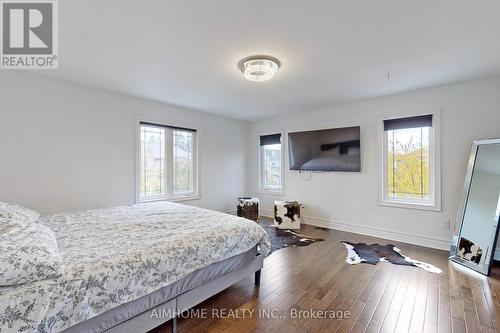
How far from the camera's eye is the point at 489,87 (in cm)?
300

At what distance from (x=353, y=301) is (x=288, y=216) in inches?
93.7

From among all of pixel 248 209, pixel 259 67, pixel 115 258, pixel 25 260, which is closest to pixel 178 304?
pixel 115 258

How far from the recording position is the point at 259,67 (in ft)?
7.98

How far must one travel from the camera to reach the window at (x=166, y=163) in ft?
12.9

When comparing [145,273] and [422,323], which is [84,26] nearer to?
[145,273]

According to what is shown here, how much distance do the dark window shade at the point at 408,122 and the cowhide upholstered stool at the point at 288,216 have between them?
2126 mm

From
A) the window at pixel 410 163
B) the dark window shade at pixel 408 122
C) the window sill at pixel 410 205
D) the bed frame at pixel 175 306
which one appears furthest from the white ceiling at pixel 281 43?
the bed frame at pixel 175 306

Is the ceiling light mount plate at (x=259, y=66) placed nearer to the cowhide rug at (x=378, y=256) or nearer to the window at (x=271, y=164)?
the cowhide rug at (x=378, y=256)

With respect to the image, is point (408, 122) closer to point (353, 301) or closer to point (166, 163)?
point (353, 301)

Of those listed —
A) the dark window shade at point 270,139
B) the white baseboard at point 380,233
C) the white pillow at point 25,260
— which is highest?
the dark window shade at point 270,139

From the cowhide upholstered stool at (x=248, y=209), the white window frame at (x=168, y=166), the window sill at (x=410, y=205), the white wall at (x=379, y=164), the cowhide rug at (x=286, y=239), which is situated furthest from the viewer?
the cowhide upholstered stool at (x=248, y=209)

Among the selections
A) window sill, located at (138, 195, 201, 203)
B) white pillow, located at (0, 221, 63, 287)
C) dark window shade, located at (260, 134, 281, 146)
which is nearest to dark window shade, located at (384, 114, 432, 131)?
dark window shade, located at (260, 134, 281, 146)

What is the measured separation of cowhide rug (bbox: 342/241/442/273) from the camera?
2.80 metres

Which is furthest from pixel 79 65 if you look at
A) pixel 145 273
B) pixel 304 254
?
pixel 304 254
